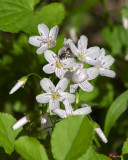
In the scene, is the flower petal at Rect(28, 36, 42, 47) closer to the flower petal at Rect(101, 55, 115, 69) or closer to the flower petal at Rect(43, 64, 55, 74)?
the flower petal at Rect(43, 64, 55, 74)

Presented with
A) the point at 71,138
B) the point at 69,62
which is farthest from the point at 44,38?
the point at 71,138

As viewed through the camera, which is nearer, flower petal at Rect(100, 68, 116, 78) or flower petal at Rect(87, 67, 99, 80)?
flower petal at Rect(87, 67, 99, 80)

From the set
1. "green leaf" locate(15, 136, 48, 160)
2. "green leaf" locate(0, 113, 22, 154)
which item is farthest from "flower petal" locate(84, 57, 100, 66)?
"green leaf" locate(15, 136, 48, 160)

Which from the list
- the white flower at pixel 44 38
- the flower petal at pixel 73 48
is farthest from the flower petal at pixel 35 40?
the flower petal at pixel 73 48

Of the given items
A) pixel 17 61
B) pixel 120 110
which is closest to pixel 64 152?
pixel 120 110

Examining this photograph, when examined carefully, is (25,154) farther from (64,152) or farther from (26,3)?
(26,3)

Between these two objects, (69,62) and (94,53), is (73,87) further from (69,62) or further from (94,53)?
(94,53)
